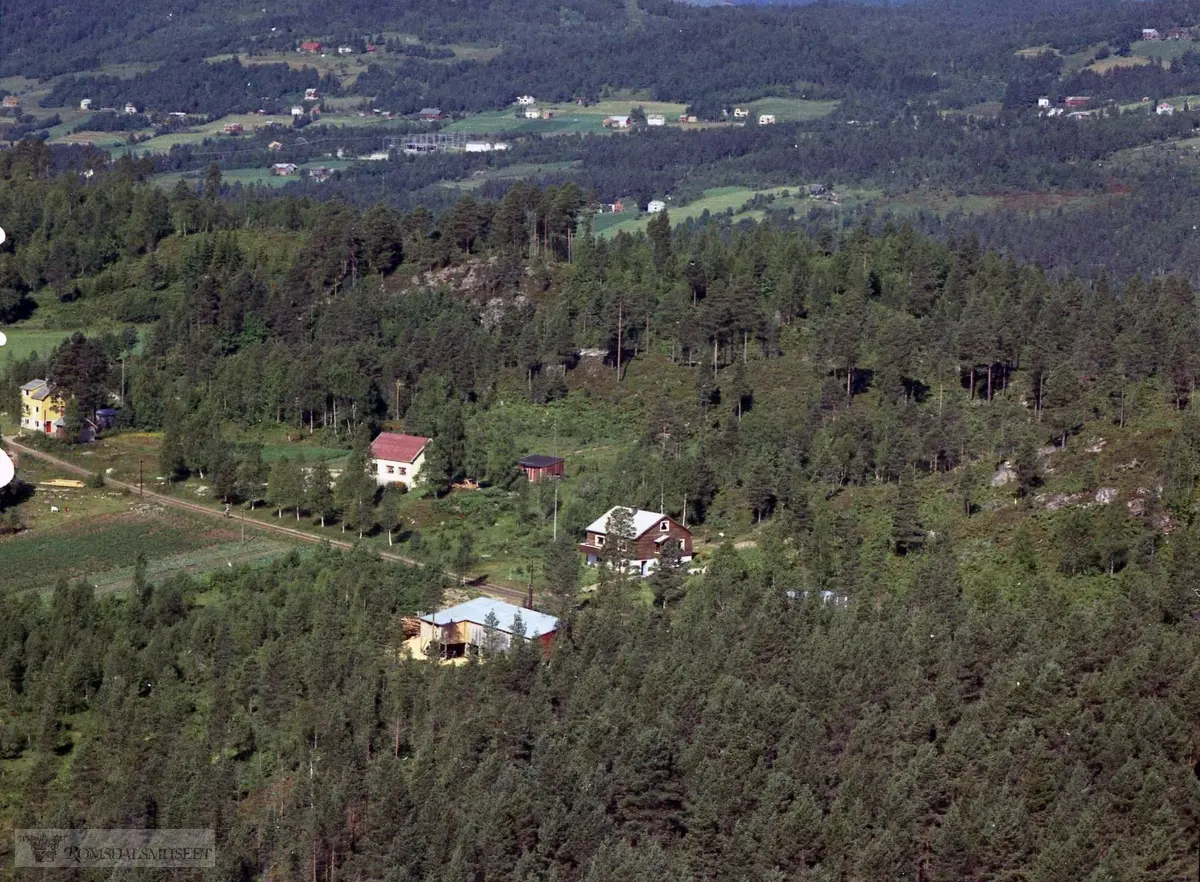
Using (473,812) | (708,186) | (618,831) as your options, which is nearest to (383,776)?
(473,812)

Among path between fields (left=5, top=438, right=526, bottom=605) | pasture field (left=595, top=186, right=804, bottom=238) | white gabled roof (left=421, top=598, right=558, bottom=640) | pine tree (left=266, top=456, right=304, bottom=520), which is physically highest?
pine tree (left=266, top=456, right=304, bottom=520)

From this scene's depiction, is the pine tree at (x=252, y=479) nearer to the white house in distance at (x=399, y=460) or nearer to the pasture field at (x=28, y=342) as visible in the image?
the white house in distance at (x=399, y=460)

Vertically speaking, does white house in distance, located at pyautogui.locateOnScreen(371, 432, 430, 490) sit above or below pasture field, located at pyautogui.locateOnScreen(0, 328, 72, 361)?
below

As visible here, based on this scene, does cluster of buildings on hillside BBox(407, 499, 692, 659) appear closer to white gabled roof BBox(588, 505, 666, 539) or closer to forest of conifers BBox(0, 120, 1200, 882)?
white gabled roof BBox(588, 505, 666, 539)

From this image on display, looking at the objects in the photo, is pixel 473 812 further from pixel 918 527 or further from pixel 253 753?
pixel 918 527

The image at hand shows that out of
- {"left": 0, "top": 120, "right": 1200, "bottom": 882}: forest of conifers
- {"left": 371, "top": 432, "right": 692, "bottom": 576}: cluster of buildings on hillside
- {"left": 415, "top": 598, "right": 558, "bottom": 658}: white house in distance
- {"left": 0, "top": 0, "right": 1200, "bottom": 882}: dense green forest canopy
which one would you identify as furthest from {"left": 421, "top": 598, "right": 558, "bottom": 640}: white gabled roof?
{"left": 371, "top": 432, "right": 692, "bottom": 576}: cluster of buildings on hillside

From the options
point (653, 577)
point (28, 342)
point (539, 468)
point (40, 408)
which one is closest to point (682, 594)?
point (653, 577)

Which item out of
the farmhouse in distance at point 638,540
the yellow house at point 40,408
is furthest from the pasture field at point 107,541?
the farmhouse in distance at point 638,540
